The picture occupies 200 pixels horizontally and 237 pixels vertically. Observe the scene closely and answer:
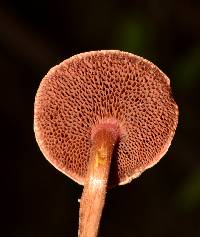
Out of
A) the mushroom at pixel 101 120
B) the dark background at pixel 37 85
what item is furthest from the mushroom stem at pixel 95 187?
the dark background at pixel 37 85

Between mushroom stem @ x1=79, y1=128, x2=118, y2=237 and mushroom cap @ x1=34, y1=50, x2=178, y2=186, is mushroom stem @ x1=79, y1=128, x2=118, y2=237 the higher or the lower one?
the lower one

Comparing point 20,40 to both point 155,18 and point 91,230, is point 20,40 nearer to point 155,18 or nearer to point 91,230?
point 155,18

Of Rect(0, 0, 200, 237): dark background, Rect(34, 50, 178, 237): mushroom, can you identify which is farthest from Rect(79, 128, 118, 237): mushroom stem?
Rect(0, 0, 200, 237): dark background

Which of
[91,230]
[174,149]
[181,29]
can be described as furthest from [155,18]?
[91,230]

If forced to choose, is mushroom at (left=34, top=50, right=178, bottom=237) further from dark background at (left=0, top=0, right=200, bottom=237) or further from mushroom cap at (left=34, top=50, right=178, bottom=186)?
dark background at (left=0, top=0, right=200, bottom=237)

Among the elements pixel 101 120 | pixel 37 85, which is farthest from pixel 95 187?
pixel 37 85

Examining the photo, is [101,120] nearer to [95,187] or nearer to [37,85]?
[95,187]
